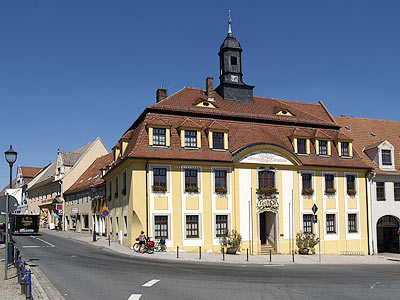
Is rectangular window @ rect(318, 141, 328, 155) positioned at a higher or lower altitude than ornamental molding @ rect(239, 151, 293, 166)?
higher

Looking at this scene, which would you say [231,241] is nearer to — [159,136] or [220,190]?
[220,190]

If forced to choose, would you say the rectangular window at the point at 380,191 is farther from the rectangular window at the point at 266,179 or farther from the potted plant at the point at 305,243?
the rectangular window at the point at 266,179

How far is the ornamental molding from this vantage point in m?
31.9

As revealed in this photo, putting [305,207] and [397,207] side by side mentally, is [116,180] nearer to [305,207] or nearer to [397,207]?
[305,207]

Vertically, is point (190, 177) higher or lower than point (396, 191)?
higher

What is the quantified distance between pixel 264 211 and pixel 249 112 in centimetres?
805

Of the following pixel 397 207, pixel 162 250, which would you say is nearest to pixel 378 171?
pixel 397 207

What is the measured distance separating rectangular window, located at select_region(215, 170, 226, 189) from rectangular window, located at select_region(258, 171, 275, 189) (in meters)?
2.73

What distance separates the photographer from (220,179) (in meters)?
31.3

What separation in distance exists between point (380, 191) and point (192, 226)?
17.1m

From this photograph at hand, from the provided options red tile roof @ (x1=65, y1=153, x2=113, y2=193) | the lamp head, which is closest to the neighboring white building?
red tile roof @ (x1=65, y1=153, x2=113, y2=193)

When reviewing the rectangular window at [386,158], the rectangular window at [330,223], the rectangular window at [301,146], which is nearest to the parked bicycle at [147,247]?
the rectangular window at [301,146]

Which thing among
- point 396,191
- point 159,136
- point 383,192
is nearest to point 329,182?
point 383,192

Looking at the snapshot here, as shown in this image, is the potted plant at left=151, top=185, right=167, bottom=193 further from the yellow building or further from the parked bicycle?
the parked bicycle
